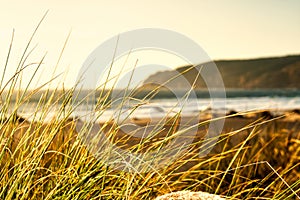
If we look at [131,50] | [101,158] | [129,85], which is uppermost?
[131,50]

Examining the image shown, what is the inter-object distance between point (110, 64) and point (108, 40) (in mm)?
326

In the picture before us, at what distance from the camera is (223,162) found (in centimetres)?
422

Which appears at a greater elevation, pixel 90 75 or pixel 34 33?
pixel 34 33

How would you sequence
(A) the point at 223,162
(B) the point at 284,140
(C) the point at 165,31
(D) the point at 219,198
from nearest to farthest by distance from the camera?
(D) the point at 219,198 < (C) the point at 165,31 < (A) the point at 223,162 < (B) the point at 284,140

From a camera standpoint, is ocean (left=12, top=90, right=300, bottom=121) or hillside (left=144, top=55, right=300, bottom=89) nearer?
ocean (left=12, top=90, right=300, bottom=121)

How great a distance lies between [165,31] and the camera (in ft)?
9.97

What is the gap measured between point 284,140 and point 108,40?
2478 millimetres

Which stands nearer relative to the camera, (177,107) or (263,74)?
(177,107)

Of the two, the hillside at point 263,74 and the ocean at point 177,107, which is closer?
the ocean at point 177,107

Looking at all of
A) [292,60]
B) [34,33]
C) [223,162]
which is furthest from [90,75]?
[292,60]

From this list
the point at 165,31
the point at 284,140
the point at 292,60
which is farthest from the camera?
the point at 292,60

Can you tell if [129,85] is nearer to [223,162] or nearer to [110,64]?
[110,64]

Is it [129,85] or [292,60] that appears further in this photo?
[292,60]

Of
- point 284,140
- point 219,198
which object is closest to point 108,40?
point 219,198
